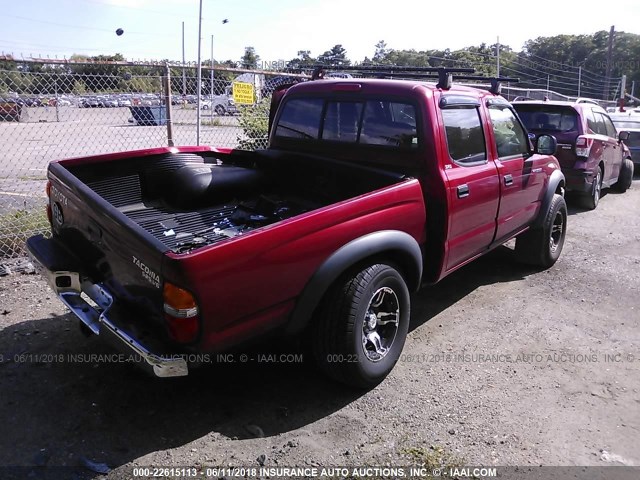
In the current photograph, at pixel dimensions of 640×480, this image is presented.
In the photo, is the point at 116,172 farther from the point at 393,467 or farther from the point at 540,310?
the point at 540,310

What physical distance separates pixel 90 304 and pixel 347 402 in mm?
1715

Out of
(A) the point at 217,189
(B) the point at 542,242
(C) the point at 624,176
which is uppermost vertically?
(A) the point at 217,189

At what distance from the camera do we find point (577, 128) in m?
8.79

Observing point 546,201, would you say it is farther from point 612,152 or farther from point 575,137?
point 612,152

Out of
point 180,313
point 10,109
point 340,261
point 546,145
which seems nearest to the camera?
point 180,313

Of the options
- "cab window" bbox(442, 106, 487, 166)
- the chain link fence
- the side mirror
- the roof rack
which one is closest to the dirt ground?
"cab window" bbox(442, 106, 487, 166)

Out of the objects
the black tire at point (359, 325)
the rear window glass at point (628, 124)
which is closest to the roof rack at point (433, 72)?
the black tire at point (359, 325)

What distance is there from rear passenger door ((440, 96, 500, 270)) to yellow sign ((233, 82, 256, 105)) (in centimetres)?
450

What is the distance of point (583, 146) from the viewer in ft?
28.5

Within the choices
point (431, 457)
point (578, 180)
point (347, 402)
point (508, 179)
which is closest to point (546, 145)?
point (508, 179)

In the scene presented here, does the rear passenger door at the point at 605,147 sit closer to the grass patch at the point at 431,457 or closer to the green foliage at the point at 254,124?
the green foliage at the point at 254,124

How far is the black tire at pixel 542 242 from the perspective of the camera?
5832 mm

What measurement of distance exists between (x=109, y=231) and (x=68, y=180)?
2.38ft

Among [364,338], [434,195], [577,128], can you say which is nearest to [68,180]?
[364,338]
